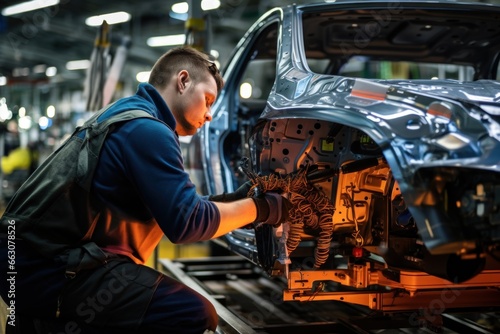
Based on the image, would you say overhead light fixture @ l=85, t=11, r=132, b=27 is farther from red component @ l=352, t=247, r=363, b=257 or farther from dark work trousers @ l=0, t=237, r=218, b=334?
dark work trousers @ l=0, t=237, r=218, b=334

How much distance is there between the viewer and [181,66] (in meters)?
2.63

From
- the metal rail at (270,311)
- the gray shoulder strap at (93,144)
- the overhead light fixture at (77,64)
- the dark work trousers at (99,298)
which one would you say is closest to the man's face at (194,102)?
the gray shoulder strap at (93,144)

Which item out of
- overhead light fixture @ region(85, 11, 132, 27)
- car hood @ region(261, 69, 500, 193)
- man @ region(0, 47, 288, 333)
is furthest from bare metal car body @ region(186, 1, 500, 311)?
overhead light fixture @ region(85, 11, 132, 27)

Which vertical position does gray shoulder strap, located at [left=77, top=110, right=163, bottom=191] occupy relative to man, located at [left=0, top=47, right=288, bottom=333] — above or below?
above

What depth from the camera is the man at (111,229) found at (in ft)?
7.62

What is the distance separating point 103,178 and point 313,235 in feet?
3.93

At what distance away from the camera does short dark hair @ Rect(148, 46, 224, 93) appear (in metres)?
2.63

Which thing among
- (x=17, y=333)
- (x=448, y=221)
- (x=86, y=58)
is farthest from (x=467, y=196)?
(x=86, y=58)

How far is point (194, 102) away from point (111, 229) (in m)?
0.60

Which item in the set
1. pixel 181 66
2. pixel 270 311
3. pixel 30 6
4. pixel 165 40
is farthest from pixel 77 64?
pixel 181 66

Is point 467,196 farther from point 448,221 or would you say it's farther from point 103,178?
point 103,178

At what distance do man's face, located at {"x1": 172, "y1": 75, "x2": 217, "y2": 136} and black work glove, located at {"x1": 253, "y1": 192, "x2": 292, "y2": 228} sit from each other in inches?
16.3

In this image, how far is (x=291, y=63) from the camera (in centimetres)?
334

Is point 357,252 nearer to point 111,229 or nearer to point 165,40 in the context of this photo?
point 111,229
